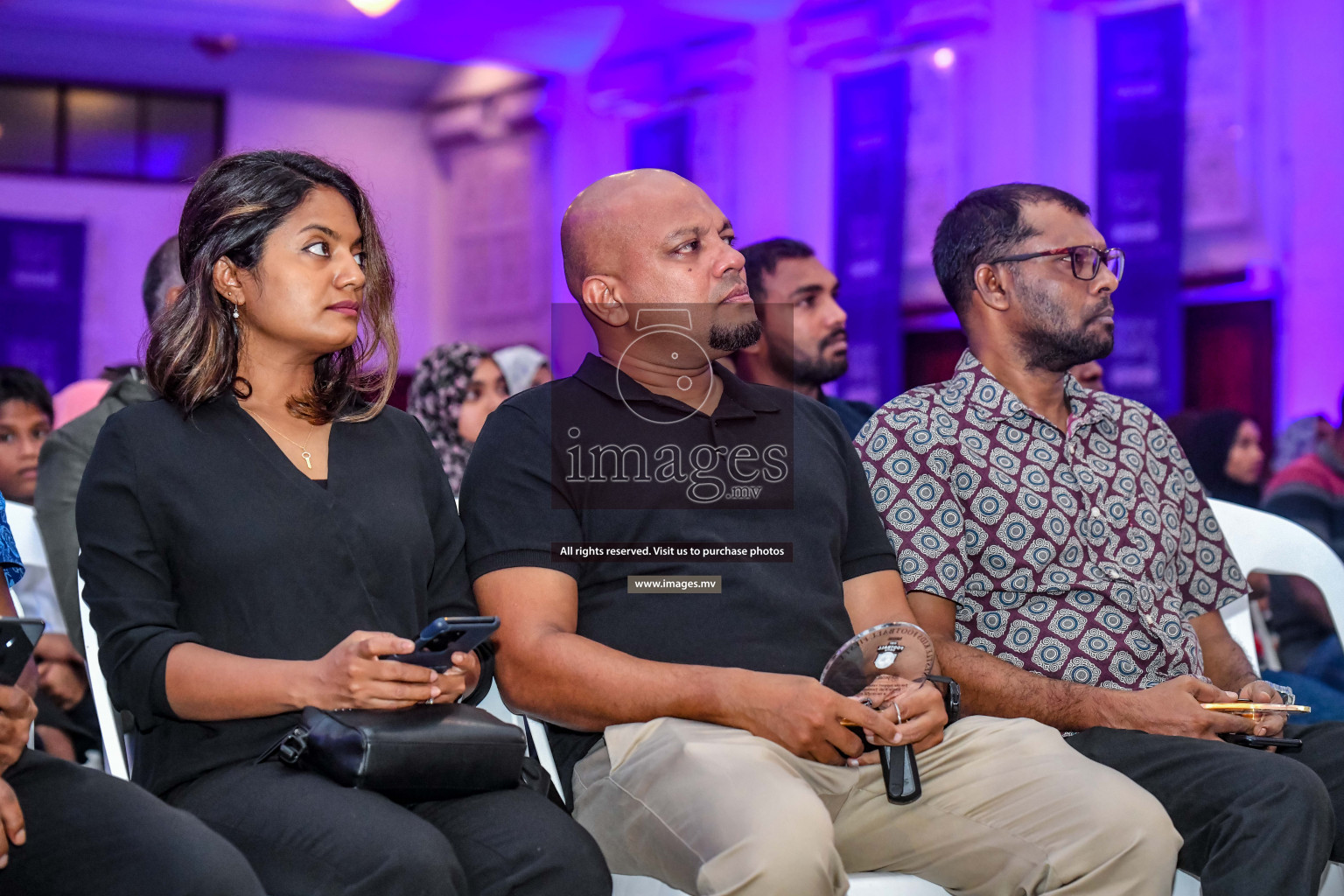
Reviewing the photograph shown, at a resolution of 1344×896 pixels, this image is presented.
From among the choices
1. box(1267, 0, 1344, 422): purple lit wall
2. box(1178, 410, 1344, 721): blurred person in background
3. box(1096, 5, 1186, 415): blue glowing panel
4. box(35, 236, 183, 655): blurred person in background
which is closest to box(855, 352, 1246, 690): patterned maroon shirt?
box(1178, 410, 1344, 721): blurred person in background

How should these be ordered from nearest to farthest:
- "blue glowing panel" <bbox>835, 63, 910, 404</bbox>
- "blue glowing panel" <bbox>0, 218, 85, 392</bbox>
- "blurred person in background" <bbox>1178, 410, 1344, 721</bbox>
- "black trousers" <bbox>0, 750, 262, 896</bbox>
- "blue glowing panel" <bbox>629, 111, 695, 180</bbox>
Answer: "black trousers" <bbox>0, 750, 262, 896</bbox>
"blurred person in background" <bbox>1178, 410, 1344, 721</bbox>
"blue glowing panel" <bbox>835, 63, 910, 404</bbox>
"blue glowing panel" <bbox>629, 111, 695, 180</bbox>
"blue glowing panel" <bbox>0, 218, 85, 392</bbox>

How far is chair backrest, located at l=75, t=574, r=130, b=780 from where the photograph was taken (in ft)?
6.24

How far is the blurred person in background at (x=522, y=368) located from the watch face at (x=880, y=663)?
3.25 metres

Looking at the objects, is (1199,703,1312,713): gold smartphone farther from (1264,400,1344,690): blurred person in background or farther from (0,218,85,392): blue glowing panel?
(0,218,85,392): blue glowing panel

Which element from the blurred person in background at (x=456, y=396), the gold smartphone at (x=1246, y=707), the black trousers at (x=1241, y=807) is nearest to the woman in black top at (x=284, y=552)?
the black trousers at (x=1241, y=807)

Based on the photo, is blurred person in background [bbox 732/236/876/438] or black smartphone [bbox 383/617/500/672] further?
blurred person in background [bbox 732/236/876/438]

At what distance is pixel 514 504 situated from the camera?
204cm

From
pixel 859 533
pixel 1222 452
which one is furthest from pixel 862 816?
pixel 1222 452

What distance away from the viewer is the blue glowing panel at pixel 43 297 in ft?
34.9

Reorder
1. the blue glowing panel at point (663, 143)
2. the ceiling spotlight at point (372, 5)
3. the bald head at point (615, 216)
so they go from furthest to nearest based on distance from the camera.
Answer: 1. the blue glowing panel at point (663, 143)
2. the ceiling spotlight at point (372, 5)
3. the bald head at point (615, 216)

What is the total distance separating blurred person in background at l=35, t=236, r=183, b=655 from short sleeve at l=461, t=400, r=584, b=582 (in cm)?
100

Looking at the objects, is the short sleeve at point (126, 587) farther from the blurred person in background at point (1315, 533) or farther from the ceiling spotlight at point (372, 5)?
the ceiling spotlight at point (372, 5)

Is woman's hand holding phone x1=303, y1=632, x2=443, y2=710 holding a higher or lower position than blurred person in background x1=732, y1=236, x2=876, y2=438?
lower

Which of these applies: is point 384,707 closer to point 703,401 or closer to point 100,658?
point 100,658
